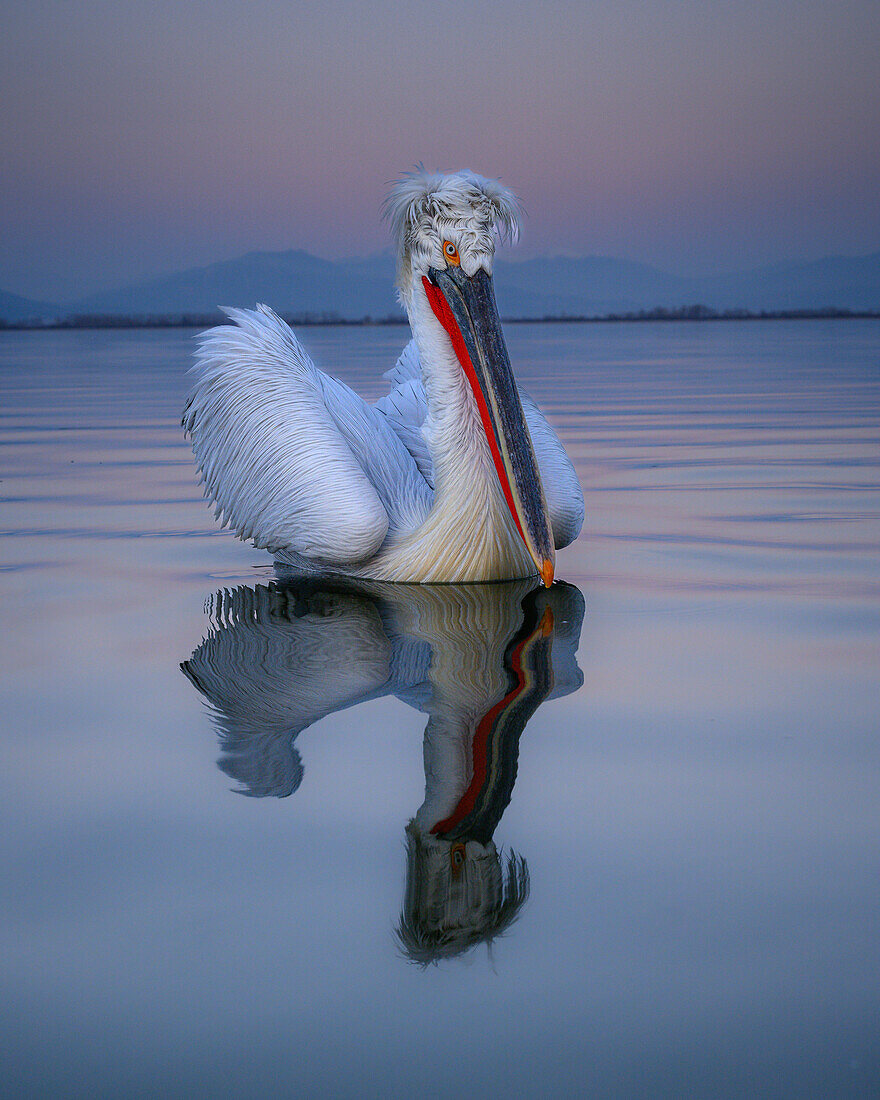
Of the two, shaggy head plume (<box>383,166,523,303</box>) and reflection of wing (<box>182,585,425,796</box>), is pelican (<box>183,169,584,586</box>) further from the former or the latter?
reflection of wing (<box>182,585,425,796</box>)

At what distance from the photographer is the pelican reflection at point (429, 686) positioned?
1992 mm

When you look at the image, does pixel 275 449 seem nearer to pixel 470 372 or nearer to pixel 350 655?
pixel 470 372

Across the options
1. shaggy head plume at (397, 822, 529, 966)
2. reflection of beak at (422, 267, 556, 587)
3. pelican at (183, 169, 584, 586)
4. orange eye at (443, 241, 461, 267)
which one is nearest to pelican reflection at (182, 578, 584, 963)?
shaggy head plume at (397, 822, 529, 966)

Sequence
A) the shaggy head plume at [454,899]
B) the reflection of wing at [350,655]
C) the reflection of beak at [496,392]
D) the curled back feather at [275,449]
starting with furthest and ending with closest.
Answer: the curled back feather at [275,449] → the reflection of beak at [496,392] → the reflection of wing at [350,655] → the shaggy head plume at [454,899]

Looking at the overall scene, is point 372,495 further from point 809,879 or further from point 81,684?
point 809,879

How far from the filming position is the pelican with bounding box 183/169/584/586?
155 inches

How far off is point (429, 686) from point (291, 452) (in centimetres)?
143

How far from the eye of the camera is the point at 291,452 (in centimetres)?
429

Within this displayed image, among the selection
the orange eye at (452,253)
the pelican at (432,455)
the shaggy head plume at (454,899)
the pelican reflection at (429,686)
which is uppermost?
the orange eye at (452,253)

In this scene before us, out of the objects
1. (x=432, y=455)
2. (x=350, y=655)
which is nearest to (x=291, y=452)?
(x=432, y=455)

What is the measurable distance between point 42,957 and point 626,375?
1282cm

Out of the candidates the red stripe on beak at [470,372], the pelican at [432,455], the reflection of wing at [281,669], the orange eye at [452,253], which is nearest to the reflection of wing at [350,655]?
the reflection of wing at [281,669]

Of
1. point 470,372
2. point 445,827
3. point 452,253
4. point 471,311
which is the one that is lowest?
point 445,827

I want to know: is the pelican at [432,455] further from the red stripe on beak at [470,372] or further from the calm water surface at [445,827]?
the calm water surface at [445,827]
